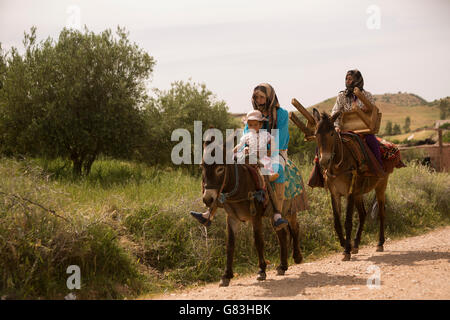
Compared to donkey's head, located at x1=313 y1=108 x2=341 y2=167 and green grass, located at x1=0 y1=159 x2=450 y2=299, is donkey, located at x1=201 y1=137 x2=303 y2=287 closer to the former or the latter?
green grass, located at x1=0 y1=159 x2=450 y2=299

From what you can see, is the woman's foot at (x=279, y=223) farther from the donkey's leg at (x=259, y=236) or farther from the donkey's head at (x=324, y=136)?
the donkey's head at (x=324, y=136)

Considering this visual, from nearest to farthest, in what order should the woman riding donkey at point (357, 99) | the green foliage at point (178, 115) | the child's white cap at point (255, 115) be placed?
the child's white cap at point (255, 115), the woman riding donkey at point (357, 99), the green foliage at point (178, 115)

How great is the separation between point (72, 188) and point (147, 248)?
2.89 metres

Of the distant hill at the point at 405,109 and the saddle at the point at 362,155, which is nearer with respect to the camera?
the saddle at the point at 362,155

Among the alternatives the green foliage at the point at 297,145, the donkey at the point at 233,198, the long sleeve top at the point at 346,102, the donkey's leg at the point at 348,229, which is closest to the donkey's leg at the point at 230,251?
the donkey at the point at 233,198

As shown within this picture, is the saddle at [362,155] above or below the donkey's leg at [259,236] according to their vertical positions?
above

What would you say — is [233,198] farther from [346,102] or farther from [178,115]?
[178,115]

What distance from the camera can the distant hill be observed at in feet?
228

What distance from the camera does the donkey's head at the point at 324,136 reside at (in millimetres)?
8148

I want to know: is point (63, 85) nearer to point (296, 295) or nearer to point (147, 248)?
point (147, 248)

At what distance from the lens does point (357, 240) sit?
9484 millimetres

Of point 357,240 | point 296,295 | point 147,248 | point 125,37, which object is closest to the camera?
point 296,295

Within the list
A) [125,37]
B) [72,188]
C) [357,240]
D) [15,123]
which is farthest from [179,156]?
[357,240]

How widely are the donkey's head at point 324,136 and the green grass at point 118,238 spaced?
2192 millimetres
